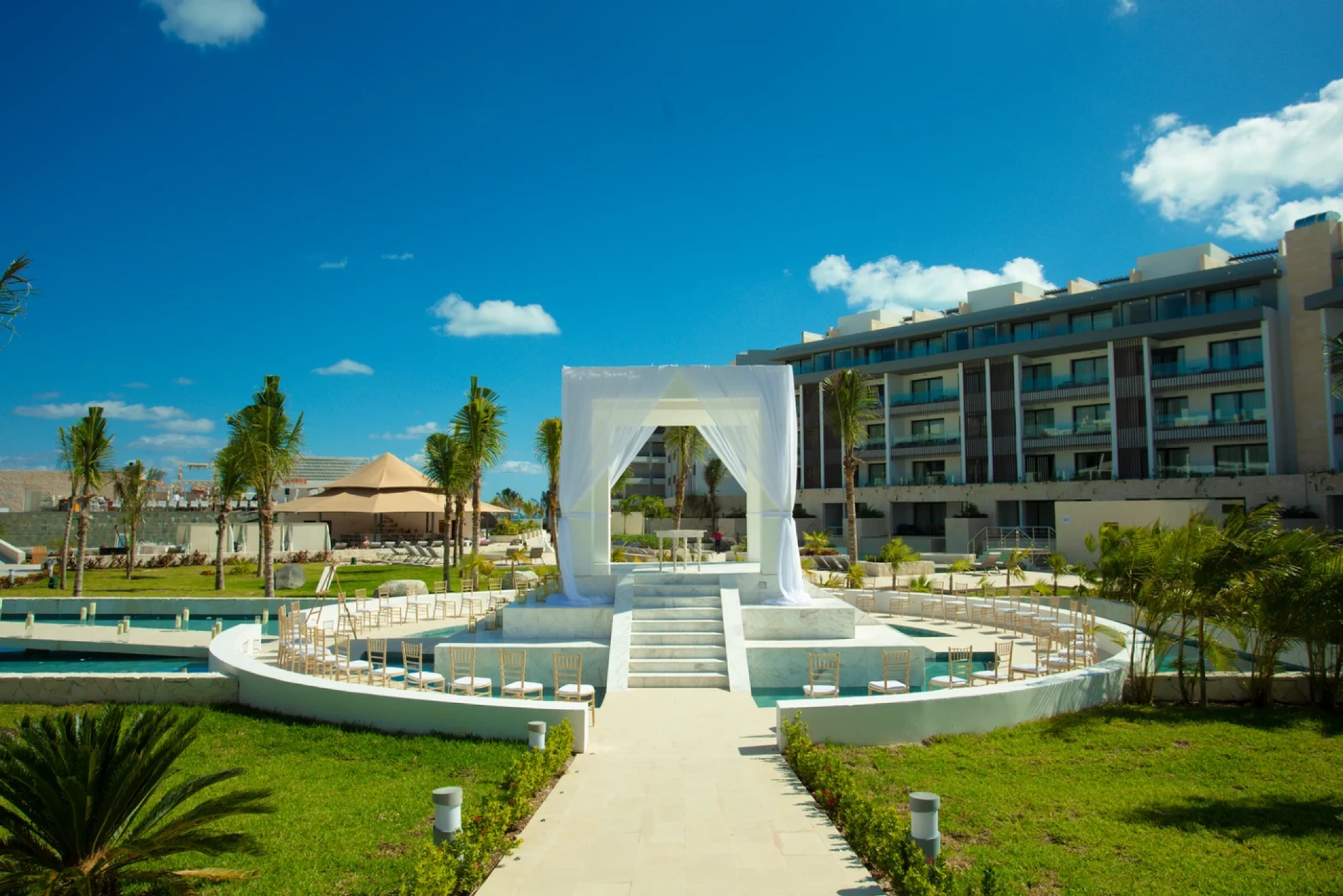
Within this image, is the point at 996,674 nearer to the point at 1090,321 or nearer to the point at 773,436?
the point at 773,436

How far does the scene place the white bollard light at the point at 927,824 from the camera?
545 cm

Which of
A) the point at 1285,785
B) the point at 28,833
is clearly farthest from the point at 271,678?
the point at 1285,785

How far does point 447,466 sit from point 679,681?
70.4 feet

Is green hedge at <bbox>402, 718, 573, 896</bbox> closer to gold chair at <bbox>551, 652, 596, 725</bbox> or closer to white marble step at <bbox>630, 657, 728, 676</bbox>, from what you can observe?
gold chair at <bbox>551, 652, 596, 725</bbox>

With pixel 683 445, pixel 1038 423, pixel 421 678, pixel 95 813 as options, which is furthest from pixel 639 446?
pixel 1038 423

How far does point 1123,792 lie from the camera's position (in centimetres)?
718

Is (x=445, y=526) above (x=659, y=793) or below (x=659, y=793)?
above

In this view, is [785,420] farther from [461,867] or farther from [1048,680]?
[461,867]

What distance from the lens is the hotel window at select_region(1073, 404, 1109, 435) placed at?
40284 mm

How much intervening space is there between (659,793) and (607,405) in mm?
9591

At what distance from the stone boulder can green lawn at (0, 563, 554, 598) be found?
0.29m

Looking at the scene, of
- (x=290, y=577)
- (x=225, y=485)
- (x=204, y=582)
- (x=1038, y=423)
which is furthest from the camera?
(x=1038, y=423)

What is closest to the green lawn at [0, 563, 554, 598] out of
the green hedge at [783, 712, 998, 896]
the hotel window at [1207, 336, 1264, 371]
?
the green hedge at [783, 712, 998, 896]

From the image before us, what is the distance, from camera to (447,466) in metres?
31.8
